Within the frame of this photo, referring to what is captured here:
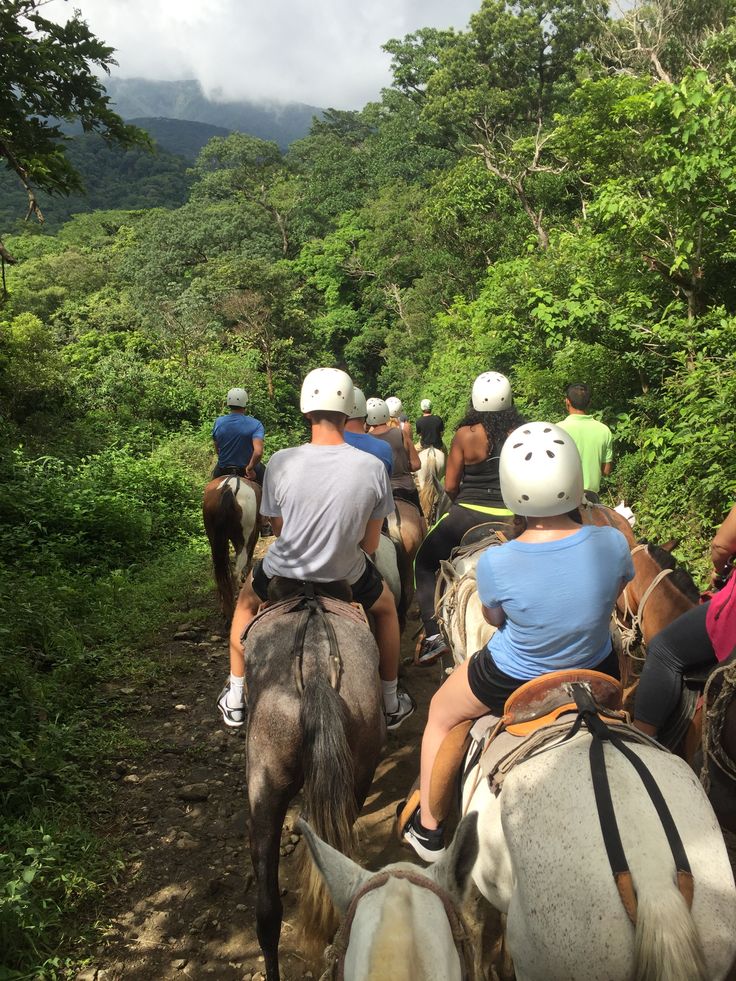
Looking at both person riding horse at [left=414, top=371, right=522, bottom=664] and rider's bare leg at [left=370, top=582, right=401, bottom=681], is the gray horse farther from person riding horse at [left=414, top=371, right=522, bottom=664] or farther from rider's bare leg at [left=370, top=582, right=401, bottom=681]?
person riding horse at [left=414, top=371, right=522, bottom=664]

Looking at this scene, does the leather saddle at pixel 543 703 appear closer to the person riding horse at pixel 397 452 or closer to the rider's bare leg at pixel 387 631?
the rider's bare leg at pixel 387 631

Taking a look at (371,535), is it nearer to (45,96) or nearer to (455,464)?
(455,464)

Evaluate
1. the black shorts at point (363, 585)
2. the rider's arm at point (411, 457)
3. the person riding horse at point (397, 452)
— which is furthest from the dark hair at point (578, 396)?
the black shorts at point (363, 585)

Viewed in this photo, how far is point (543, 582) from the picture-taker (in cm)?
239

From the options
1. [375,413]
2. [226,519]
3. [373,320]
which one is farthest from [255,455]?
[373,320]

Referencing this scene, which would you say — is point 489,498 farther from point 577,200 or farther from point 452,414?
point 577,200

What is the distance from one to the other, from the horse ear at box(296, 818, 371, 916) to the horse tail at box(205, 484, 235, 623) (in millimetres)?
5347

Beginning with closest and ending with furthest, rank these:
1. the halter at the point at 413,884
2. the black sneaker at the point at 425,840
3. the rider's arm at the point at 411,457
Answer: the halter at the point at 413,884 < the black sneaker at the point at 425,840 < the rider's arm at the point at 411,457

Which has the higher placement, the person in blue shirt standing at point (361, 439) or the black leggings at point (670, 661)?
the person in blue shirt standing at point (361, 439)

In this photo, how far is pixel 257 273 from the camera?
28406 millimetres

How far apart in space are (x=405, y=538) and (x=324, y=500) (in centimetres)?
318

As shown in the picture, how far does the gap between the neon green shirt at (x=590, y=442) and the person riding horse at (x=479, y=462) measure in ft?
3.64

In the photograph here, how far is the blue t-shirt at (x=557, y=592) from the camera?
239cm

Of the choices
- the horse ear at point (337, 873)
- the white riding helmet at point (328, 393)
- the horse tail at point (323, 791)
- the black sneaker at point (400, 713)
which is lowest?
the black sneaker at point (400, 713)
